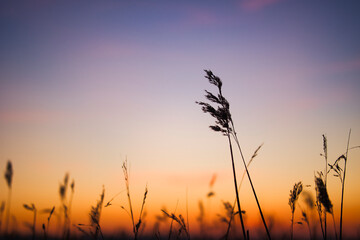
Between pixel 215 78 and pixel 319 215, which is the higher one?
pixel 215 78

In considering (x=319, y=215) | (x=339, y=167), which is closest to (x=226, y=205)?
(x=319, y=215)

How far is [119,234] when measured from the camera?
5133 mm

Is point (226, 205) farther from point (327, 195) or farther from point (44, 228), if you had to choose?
point (44, 228)

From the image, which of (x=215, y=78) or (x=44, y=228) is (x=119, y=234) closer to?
(x=44, y=228)

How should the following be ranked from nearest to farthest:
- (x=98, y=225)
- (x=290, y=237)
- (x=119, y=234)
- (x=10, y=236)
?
1. (x=98, y=225)
2. (x=290, y=237)
3. (x=10, y=236)
4. (x=119, y=234)

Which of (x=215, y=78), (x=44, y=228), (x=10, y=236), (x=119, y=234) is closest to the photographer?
(x=44, y=228)

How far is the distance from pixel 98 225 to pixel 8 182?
2946 millimetres

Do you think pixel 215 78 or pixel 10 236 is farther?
pixel 10 236

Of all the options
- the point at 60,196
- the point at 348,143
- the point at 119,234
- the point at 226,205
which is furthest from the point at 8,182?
the point at 348,143

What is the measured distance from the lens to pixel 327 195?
3.85 meters

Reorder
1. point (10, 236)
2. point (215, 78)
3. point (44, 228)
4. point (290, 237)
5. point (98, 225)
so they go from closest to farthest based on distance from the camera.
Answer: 1. point (44, 228)
2. point (98, 225)
3. point (215, 78)
4. point (290, 237)
5. point (10, 236)

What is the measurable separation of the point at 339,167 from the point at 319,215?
71 centimetres

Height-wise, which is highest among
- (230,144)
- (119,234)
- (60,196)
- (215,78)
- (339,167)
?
(215,78)

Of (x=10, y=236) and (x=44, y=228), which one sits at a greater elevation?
(x=44, y=228)
